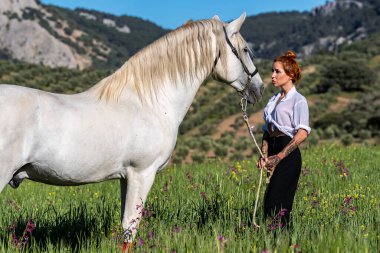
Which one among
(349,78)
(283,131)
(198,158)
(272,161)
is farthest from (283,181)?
(349,78)

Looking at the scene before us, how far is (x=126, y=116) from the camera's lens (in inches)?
172

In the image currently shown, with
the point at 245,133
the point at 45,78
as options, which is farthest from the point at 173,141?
the point at 45,78

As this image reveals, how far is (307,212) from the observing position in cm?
579

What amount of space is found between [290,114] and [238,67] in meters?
0.78

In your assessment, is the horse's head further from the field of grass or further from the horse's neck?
the field of grass

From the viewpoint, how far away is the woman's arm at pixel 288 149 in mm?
4844

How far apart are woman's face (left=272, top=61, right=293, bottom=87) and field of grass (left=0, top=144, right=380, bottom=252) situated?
60.7 inches

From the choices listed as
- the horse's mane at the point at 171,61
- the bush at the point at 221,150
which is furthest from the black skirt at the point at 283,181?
the bush at the point at 221,150

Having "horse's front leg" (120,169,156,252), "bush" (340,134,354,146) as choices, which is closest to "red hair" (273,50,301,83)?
"horse's front leg" (120,169,156,252)

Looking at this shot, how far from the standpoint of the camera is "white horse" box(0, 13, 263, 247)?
389 cm

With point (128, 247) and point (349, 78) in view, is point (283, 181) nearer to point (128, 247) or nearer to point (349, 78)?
point (128, 247)

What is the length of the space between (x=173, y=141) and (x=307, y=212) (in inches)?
88.2

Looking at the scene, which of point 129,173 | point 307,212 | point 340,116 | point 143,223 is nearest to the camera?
point 129,173

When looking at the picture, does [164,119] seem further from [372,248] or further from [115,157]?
[372,248]
